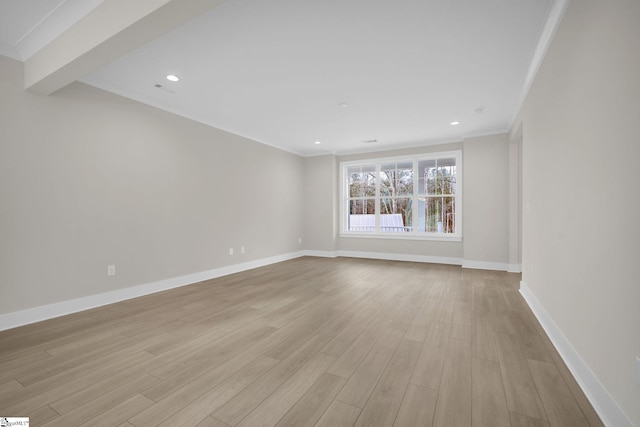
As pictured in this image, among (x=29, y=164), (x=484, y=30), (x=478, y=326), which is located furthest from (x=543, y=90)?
(x=29, y=164)

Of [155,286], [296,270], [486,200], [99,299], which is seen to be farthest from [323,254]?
[99,299]

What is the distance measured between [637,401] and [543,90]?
263cm

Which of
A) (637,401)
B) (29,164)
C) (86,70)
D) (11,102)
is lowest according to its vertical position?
(637,401)

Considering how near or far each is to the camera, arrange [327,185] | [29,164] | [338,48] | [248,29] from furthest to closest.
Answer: [327,185]
[29,164]
[338,48]
[248,29]

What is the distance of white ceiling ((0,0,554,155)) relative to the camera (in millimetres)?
2170

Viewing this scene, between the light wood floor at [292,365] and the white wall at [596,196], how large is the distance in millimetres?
316

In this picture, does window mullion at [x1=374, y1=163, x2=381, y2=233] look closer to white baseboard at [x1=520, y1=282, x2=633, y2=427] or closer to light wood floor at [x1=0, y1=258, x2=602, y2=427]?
light wood floor at [x1=0, y1=258, x2=602, y2=427]

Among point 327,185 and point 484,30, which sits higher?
point 484,30

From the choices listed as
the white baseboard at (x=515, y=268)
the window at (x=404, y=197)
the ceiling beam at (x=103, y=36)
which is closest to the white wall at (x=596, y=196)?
the ceiling beam at (x=103, y=36)

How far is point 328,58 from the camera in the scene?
279cm

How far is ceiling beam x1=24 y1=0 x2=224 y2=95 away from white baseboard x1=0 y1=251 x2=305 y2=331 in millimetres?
2257

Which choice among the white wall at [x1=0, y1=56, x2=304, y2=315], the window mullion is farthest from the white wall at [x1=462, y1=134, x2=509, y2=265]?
the white wall at [x1=0, y1=56, x2=304, y2=315]

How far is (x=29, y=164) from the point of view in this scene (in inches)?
110

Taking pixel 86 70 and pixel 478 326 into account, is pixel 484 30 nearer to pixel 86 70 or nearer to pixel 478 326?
pixel 478 326
